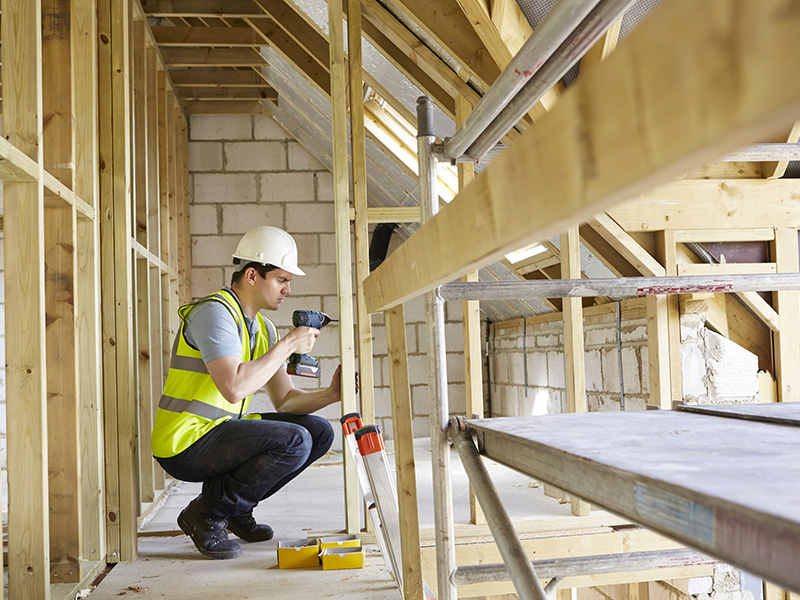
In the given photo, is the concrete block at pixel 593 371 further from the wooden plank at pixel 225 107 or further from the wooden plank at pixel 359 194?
the wooden plank at pixel 225 107

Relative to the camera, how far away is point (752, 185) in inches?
129

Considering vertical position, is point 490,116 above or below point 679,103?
above

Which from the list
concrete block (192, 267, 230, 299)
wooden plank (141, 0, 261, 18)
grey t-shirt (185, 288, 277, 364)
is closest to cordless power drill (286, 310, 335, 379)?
grey t-shirt (185, 288, 277, 364)

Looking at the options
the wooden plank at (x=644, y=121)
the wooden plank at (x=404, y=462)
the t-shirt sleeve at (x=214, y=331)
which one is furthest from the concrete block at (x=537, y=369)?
the wooden plank at (x=644, y=121)

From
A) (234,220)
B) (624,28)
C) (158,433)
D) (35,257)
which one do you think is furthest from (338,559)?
(234,220)

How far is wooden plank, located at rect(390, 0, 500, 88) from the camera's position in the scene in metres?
2.92

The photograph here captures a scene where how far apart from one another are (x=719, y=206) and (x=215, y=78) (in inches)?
157

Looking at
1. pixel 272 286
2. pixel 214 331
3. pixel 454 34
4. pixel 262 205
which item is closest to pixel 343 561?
pixel 214 331

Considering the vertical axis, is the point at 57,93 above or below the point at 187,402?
above

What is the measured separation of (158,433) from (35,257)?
101 centimetres

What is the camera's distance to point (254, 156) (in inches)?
255

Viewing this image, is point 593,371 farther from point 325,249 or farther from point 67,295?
point 67,295

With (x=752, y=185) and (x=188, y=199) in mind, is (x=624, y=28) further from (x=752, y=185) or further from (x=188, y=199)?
(x=188, y=199)

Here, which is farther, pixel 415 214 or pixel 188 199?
pixel 188 199
